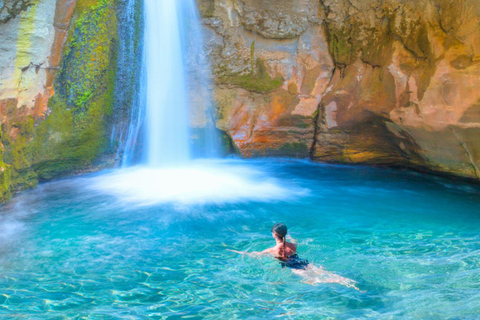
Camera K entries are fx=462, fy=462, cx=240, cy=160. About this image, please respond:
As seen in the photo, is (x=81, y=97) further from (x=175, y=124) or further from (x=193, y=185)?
(x=193, y=185)

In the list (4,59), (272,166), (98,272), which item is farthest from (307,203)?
(4,59)

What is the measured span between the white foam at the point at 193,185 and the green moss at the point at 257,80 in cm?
165

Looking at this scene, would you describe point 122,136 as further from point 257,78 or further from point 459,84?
point 459,84

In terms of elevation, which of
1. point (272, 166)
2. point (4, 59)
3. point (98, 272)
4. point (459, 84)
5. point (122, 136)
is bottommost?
point (98, 272)

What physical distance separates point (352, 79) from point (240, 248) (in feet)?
15.5

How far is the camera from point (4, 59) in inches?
273

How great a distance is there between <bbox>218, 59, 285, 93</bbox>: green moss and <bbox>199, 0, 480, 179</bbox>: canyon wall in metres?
0.02

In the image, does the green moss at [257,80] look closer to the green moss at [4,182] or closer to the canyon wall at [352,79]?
the canyon wall at [352,79]

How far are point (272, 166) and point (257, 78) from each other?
1835 millimetres

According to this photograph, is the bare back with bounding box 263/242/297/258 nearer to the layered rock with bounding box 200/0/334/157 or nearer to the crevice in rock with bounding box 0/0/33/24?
the layered rock with bounding box 200/0/334/157

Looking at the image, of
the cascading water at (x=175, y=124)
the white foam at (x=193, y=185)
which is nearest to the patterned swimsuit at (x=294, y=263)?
the white foam at (x=193, y=185)

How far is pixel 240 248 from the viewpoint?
5.48 meters

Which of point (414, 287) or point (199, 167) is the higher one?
point (199, 167)

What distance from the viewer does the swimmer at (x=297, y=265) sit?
14.5ft
